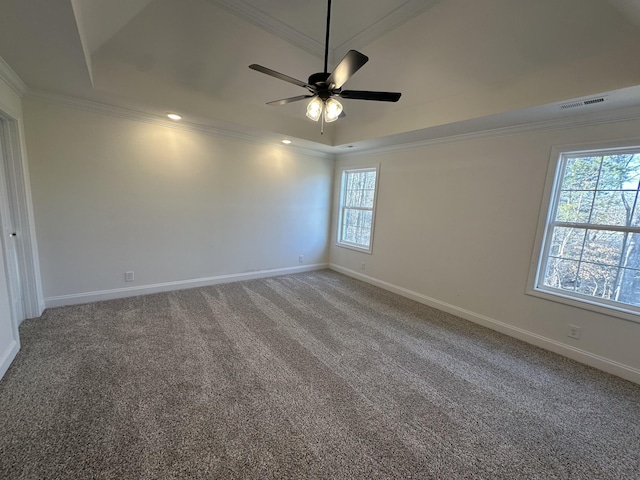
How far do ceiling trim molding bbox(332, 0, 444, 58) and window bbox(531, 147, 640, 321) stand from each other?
2.06 m

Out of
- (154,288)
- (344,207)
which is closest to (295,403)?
(154,288)

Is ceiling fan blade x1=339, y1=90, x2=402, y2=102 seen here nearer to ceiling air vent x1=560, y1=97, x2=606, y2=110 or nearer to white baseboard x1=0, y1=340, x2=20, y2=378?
ceiling air vent x1=560, y1=97, x2=606, y2=110

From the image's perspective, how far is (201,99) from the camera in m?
3.31

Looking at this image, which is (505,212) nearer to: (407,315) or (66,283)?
(407,315)

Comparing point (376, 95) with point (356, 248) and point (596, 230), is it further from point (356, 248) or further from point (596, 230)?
point (356, 248)

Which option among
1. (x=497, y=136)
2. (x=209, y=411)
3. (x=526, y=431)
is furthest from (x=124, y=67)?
(x=526, y=431)

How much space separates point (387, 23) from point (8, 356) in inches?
180

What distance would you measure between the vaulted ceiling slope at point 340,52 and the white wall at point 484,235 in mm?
465

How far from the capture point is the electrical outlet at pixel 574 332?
2.67 m

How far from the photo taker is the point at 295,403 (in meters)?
1.90

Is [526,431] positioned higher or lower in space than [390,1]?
lower

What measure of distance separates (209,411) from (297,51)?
148 inches

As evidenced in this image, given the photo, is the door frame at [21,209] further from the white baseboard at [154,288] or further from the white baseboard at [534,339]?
the white baseboard at [534,339]

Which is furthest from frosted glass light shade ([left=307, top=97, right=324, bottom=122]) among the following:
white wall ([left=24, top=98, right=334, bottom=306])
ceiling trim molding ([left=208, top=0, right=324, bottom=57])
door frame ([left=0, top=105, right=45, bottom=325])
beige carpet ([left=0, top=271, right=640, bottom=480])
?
door frame ([left=0, top=105, right=45, bottom=325])
